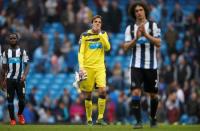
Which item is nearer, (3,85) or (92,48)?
(92,48)

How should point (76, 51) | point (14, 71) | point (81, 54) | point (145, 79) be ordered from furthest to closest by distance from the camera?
point (76, 51), point (14, 71), point (81, 54), point (145, 79)

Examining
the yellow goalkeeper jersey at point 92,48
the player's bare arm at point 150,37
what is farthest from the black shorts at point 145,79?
the yellow goalkeeper jersey at point 92,48

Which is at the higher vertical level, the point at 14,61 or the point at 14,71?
the point at 14,61

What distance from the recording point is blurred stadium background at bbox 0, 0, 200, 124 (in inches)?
1087

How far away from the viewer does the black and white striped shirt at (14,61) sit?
19188 millimetres

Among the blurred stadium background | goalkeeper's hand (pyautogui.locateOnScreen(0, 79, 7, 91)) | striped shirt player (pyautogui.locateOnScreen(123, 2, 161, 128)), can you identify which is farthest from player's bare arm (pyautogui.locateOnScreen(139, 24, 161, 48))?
the blurred stadium background

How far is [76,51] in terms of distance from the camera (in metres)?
30.1

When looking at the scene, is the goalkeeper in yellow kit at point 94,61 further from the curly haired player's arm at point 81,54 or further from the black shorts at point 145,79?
the black shorts at point 145,79

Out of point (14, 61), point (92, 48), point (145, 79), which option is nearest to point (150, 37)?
point (145, 79)

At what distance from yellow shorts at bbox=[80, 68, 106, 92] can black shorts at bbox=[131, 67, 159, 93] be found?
1510mm

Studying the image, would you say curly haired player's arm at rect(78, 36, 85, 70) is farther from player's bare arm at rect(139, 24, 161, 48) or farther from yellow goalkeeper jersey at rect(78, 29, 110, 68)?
player's bare arm at rect(139, 24, 161, 48)

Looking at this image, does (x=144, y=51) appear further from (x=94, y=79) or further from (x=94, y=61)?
(x=94, y=79)

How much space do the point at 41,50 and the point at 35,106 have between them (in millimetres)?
2902

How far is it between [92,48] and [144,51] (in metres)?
1.89
